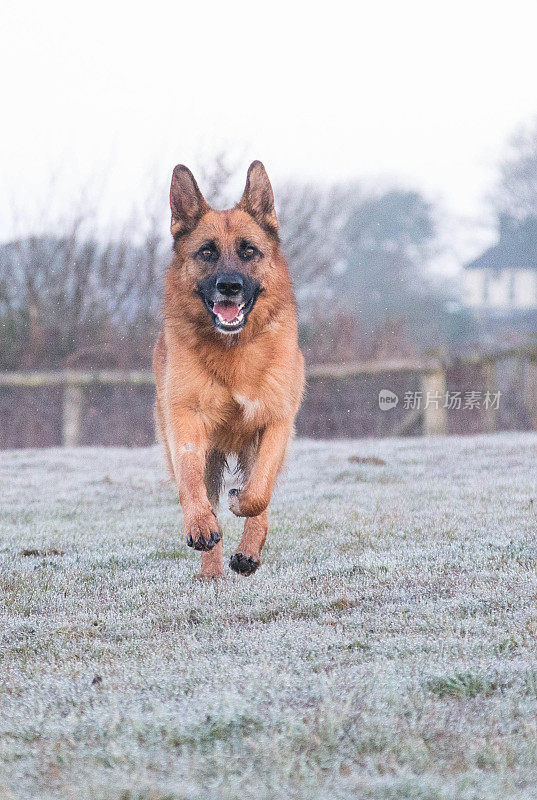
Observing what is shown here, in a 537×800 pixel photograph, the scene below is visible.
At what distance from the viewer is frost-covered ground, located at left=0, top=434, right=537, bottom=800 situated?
2.31 metres

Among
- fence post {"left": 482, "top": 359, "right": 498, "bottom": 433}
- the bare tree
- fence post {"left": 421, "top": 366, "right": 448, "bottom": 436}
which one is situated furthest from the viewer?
the bare tree

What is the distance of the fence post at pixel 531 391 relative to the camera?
543 inches

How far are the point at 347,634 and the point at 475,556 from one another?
4.92 feet

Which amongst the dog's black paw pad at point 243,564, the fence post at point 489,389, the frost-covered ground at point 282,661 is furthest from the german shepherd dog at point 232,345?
the fence post at point 489,389

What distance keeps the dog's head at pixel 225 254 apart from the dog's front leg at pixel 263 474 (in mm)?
572

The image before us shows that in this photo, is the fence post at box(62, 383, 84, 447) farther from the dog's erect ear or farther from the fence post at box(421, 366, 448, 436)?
the dog's erect ear

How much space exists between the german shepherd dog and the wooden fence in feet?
25.8

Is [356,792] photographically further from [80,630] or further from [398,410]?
[398,410]

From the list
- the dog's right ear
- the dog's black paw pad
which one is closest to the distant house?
the dog's right ear

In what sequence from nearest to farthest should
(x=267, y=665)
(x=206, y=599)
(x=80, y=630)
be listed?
(x=267, y=665), (x=80, y=630), (x=206, y=599)

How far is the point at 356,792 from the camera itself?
2.17 m

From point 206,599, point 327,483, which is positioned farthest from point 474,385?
point 206,599

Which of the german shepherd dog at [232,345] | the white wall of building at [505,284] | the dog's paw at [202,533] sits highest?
the german shepherd dog at [232,345]

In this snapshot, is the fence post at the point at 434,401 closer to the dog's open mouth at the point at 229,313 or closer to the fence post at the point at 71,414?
the fence post at the point at 71,414
